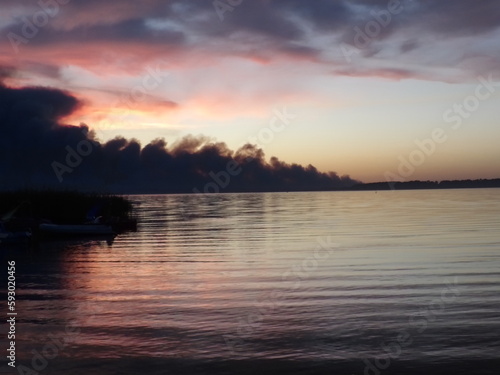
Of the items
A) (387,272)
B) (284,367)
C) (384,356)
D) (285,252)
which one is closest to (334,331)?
(384,356)

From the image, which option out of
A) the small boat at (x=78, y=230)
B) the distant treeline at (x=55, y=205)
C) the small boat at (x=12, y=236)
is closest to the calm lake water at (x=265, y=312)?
→ the small boat at (x=12, y=236)

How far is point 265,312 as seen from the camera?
22.0m

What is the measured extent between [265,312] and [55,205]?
59.0 m

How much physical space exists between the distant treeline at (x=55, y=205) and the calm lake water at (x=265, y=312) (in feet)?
95.6

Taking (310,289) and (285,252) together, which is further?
(285,252)

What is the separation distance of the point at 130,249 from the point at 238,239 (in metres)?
11.3

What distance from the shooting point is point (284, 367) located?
594 inches

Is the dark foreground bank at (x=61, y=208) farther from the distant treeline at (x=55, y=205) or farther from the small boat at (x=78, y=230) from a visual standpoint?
the small boat at (x=78, y=230)

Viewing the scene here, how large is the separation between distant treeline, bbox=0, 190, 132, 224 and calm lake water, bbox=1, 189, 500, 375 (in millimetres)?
29136

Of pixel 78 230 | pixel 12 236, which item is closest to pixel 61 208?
pixel 78 230

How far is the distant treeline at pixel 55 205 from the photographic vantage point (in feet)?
231

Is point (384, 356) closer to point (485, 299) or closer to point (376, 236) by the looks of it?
point (485, 299)

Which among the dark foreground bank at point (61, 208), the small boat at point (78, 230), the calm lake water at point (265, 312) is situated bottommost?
the calm lake water at point (265, 312)

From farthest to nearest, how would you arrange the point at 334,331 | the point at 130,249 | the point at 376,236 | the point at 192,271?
the point at 376,236 → the point at 130,249 → the point at 192,271 → the point at 334,331
